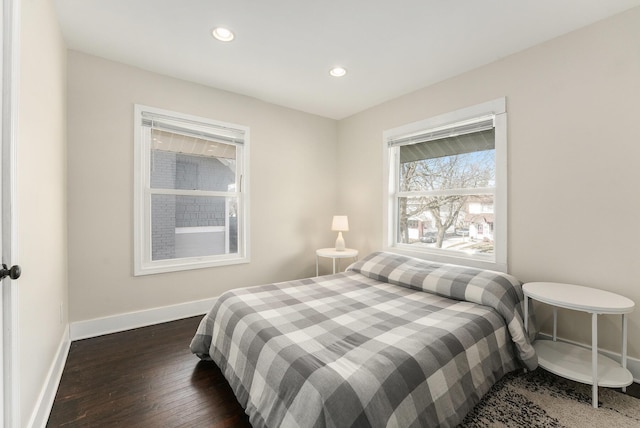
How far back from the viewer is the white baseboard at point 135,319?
241 cm


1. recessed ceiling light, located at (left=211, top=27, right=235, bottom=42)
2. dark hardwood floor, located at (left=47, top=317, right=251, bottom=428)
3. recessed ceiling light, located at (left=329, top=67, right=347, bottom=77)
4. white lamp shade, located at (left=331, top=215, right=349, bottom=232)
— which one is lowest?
dark hardwood floor, located at (left=47, top=317, right=251, bottom=428)

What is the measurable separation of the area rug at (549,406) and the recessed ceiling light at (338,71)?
110 inches

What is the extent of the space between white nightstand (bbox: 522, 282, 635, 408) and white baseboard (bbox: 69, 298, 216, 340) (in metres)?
3.01

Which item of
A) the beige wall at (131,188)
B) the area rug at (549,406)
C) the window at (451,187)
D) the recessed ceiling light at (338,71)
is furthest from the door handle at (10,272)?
the window at (451,187)

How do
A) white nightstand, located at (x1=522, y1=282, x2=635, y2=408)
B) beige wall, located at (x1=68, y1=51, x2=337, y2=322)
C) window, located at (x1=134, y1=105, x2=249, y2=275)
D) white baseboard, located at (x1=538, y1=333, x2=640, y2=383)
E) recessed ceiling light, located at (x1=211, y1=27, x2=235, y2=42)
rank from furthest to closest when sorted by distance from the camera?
window, located at (x1=134, y1=105, x2=249, y2=275), beige wall, located at (x1=68, y1=51, x2=337, y2=322), recessed ceiling light, located at (x1=211, y1=27, x2=235, y2=42), white baseboard, located at (x1=538, y1=333, x2=640, y2=383), white nightstand, located at (x1=522, y1=282, x2=635, y2=408)

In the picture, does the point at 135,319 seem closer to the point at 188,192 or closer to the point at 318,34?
the point at 188,192

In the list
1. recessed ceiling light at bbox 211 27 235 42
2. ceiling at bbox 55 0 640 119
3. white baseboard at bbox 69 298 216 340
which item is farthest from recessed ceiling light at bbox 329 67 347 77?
white baseboard at bbox 69 298 216 340

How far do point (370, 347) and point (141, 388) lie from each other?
4.94 ft

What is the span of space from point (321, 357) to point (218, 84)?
114 inches

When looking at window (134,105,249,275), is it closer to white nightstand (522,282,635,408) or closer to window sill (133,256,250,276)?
window sill (133,256,250,276)

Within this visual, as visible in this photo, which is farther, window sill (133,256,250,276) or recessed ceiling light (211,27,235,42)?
window sill (133,256,250,276)

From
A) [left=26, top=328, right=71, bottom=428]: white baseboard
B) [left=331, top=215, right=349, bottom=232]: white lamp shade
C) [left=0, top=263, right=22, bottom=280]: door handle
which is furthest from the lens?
[left=331, top=215, right=349, bottom=232]: white lamp shade

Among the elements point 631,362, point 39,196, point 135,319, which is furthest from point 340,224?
point 39,196

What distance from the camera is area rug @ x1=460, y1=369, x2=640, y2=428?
58.2 inches
